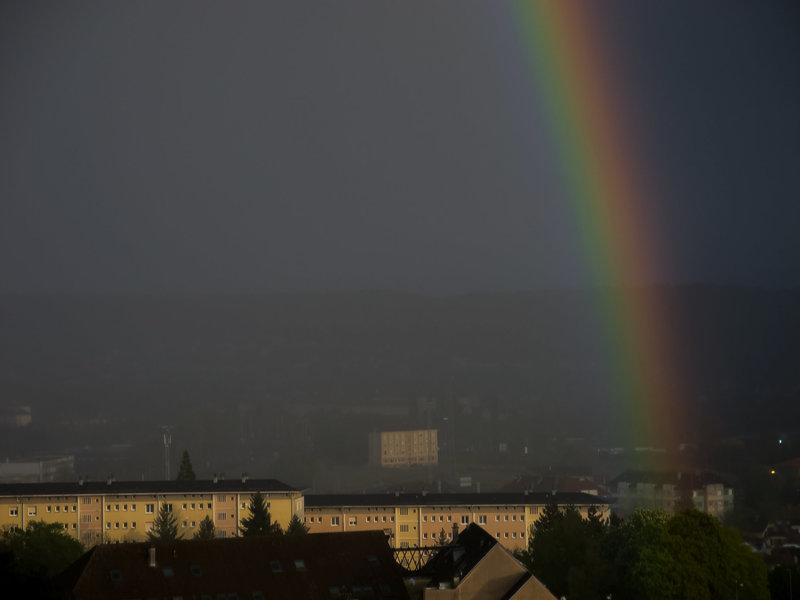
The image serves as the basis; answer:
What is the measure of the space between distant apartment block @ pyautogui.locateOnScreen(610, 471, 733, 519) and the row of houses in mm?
27993

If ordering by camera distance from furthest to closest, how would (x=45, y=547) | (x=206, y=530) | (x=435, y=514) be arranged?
(x=435, y=514), (x=206, y=530), (x=45, y=547)

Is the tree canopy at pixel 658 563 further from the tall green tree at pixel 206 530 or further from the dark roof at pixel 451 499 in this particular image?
the dark roof at pixel 451 499

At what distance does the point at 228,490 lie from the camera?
112 meters

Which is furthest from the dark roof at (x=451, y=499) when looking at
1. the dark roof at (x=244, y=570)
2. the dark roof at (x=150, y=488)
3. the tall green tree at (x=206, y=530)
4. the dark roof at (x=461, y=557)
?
A: the dark roof at (x=244, y=570)

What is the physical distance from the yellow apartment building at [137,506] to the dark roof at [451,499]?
15.8 feet

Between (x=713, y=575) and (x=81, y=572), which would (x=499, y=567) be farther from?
(x=81, y=572)

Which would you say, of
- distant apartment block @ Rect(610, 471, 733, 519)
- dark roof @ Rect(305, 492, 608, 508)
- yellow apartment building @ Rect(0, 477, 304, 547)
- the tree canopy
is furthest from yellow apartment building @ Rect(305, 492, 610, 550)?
the tree canopy

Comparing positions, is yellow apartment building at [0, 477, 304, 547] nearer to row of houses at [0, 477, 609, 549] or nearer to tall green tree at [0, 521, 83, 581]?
row of houses at [0, 477, 609, 549]

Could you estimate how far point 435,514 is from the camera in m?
112

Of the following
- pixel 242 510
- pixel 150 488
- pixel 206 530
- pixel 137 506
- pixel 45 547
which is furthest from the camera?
pixel 150 488

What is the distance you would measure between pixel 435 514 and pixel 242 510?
13595 millimetres

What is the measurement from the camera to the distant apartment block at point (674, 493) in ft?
459

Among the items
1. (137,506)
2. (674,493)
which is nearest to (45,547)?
(137,506)

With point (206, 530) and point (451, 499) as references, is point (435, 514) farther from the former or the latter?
point (206, 530)
